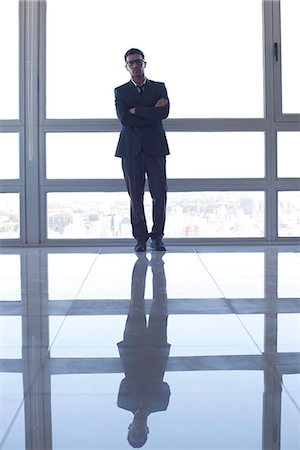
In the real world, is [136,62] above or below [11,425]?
above

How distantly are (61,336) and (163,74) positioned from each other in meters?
3.86

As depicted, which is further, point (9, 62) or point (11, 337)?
point (9, 62)

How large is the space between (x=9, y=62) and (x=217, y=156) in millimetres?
1954

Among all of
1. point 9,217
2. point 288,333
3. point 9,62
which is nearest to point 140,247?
point 9,217

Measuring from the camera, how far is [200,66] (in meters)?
5.54

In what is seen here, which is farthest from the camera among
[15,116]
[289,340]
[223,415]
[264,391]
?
Answer: [15,116]

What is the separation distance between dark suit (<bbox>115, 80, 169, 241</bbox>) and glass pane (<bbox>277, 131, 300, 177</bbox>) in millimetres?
1199

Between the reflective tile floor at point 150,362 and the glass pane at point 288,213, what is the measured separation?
215 centimetres

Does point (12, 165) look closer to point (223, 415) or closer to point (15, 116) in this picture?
point (15, 116)

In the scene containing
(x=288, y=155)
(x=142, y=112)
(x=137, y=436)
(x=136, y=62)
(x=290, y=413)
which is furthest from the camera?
(x=288, y=155)

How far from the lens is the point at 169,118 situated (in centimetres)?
541

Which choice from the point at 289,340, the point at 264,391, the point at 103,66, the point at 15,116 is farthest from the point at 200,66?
the point at 264,391

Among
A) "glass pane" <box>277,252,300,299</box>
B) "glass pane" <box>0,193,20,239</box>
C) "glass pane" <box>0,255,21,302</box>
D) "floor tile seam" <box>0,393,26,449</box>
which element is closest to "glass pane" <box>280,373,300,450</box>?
"floor tile seam" <box>0,393,26,449</box>

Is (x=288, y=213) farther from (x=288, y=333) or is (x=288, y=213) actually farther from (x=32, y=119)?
(x=288, y=333)
